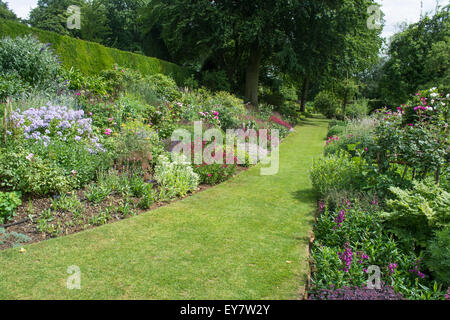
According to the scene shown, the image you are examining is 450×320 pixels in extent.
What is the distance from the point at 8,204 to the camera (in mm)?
4184

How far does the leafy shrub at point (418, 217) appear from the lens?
3.49 metres

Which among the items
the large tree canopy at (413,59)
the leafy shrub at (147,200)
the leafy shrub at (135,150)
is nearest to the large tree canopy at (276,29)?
the large tree canopy at (413,59)

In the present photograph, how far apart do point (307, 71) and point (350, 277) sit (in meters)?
17.7

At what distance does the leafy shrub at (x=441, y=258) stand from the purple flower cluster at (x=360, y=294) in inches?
21.7

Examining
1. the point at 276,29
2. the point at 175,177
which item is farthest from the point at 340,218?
the point at 276,29

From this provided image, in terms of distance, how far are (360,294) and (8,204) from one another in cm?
433

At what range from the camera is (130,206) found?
199 inches

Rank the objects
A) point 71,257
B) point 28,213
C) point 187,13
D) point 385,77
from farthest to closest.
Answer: point 385,77, point 187,13, point 28,213, point 71,257

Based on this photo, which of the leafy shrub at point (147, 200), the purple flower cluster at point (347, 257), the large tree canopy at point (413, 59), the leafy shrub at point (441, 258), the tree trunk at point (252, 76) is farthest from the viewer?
the large tree canopy at point (413, 59)

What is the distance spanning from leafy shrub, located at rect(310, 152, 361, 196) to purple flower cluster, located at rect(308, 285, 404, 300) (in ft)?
7.93

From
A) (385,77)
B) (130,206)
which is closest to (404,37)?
(385,77)

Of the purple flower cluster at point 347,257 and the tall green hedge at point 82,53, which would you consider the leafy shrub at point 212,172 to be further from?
the tall green hedge at point 82,53
